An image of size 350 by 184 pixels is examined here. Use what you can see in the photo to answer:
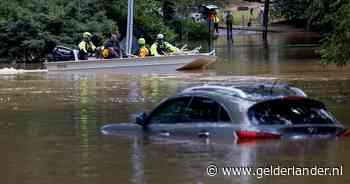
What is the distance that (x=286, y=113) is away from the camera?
11695 millimetres

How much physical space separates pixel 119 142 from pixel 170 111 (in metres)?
1.08

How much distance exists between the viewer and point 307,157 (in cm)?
1118

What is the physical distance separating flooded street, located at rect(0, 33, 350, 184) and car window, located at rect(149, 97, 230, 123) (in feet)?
1.06

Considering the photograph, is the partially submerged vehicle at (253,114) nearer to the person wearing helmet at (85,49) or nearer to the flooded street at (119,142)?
the flooded street at (119,142)

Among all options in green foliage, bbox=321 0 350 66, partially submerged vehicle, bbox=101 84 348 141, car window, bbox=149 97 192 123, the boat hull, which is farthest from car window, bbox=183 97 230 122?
the boat hull

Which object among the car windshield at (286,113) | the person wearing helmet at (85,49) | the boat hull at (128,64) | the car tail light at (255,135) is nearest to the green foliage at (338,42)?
the car windshield at (286,113)

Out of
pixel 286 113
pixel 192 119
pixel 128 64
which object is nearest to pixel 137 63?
pixel 128 64

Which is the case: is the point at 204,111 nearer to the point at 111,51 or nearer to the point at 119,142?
the point at 119,142

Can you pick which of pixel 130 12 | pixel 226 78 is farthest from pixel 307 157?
pixel 130 12

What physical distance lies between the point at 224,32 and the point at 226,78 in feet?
148

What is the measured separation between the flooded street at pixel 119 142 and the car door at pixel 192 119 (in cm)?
15

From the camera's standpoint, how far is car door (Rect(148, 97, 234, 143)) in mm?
11867

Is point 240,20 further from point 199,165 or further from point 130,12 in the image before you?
point 199,165

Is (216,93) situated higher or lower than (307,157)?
higher
